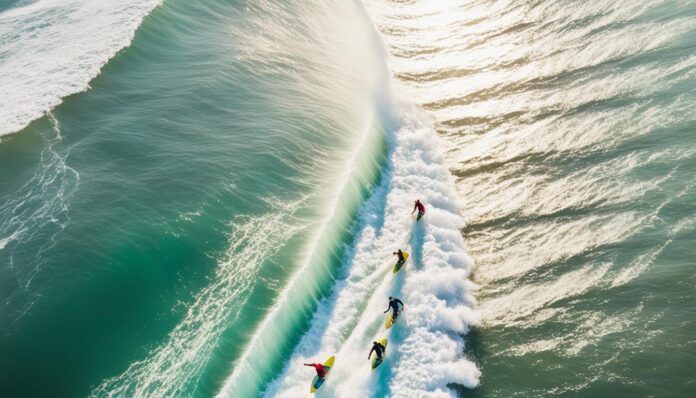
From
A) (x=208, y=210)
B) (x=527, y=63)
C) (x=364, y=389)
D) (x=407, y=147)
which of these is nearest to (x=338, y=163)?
(x=407, y=147)

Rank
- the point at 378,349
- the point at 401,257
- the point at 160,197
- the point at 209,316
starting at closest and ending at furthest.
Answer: the point at 378,349 → the point at 209,316 → the point at 401,257 → the point at 160,197

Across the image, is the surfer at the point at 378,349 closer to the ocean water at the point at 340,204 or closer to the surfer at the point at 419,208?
the ocean water at the point at 340,204

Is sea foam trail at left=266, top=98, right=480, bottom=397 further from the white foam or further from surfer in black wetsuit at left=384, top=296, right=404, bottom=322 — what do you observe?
the white foam

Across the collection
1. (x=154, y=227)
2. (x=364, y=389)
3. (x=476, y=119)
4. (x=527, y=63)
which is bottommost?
(x=364, y=389)

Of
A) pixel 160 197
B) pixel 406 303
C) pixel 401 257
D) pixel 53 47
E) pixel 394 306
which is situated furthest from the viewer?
pixel 53 47

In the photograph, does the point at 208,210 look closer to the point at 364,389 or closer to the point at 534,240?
the point at 364,389

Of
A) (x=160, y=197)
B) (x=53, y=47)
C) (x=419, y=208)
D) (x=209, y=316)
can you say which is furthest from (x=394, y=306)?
(x=53, y=47)

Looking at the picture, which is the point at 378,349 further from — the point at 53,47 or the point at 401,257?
the point at 53,47
